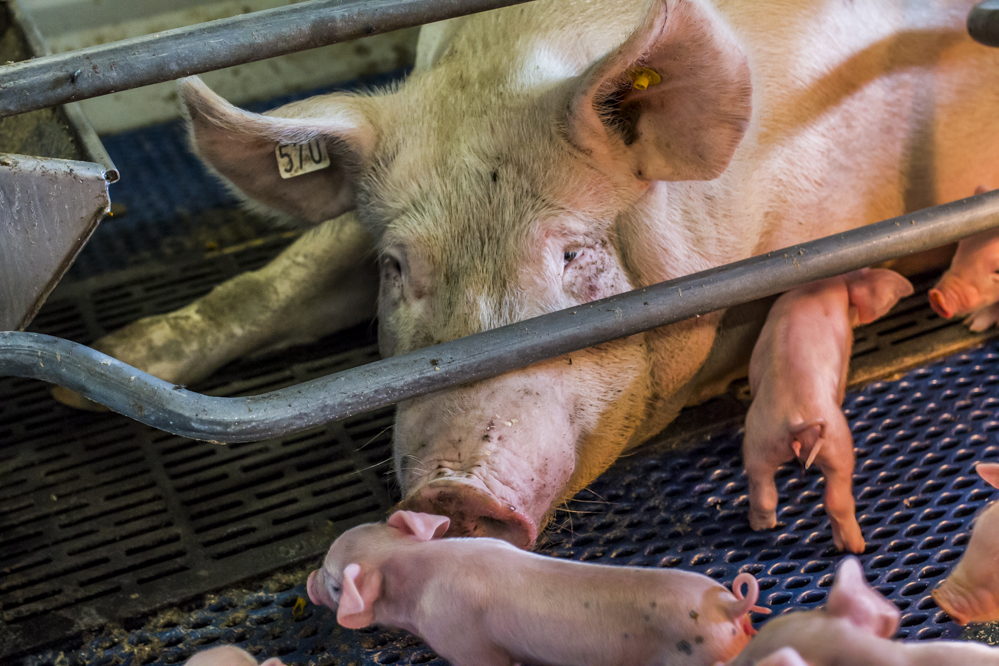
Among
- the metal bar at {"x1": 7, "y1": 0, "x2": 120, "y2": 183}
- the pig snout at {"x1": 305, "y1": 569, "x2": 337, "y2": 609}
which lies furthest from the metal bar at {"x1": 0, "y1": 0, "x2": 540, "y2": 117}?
the pig snout at {"x1": 305, "y1": 569, "x2": 337, "y2": 609}

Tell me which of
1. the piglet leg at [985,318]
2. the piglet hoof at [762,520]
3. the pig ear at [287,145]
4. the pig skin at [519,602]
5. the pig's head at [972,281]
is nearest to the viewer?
the pig skin at [519,602]

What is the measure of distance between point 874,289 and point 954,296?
338 millimetres

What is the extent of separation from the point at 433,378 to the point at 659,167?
0.76m

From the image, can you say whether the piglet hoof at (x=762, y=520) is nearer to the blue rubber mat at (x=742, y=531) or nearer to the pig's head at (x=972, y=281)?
the blue rubber mat at (x=742, y=531)

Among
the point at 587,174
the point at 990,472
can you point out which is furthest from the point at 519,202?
the point at 990,472

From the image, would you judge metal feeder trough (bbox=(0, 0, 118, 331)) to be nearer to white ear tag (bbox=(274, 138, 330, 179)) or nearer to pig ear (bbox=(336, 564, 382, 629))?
white ear tag (bbox=(274, 138, 330, 179))

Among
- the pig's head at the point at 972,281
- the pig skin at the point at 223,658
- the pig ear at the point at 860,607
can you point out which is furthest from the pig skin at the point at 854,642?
the pig's head at the point at 972,281

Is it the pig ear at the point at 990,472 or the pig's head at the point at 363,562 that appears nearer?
the pig's head at the point at 363,562

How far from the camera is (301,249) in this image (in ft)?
10.7

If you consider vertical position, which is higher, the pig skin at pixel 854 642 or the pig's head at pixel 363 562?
the pig's head at pixel 363 562

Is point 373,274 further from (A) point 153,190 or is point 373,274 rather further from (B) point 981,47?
(B) point 981,47

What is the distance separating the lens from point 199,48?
A: 68.0 inches

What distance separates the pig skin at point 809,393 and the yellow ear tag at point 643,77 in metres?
0.73

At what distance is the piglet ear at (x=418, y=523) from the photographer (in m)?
1.83
